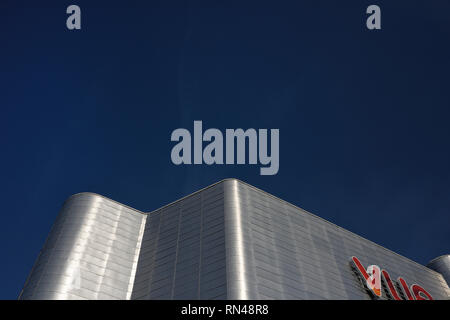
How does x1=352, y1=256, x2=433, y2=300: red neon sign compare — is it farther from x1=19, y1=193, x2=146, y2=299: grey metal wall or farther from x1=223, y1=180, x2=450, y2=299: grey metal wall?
x1=19, y1=193, x2=146, y2=299: grey metal wall

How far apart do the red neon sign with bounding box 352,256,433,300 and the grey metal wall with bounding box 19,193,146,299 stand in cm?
2408

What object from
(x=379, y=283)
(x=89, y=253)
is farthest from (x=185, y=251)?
(x=379, y=283)

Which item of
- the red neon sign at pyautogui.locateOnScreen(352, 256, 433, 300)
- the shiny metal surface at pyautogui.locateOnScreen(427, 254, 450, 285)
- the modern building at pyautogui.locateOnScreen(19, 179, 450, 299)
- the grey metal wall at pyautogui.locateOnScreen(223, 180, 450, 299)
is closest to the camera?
the grey metal wall at pyautogui.locateOnScreen(223, 180, 450, 299)

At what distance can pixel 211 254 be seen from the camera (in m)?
39.7

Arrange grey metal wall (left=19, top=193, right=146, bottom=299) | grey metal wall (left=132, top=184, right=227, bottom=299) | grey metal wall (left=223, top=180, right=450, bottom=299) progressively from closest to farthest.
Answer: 1. grey metal wall (left=223, top=180, right=450, bottom=299)
2. grey metal wall (left=132, top=184, right=227, bottom=299)
3. grey metal wall (left=19, top=193, right=146, bottom=299)

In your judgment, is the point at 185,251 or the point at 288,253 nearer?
the point at 185,251

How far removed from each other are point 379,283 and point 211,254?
63.7 ft

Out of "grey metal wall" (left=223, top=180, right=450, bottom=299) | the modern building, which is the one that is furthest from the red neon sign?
"grey metal wall" (left=223, top=180, right=450, bottom=299)

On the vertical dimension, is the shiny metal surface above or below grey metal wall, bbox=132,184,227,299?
above

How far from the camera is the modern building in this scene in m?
37.9

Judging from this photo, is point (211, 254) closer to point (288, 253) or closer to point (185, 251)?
point (185, 251)
